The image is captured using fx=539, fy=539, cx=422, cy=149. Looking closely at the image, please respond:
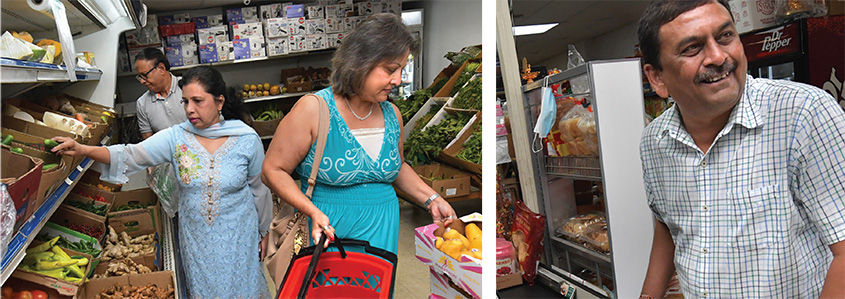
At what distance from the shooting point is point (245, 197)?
2.37 m

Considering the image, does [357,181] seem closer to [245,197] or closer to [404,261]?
[245,197]

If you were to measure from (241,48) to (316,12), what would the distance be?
98 cm

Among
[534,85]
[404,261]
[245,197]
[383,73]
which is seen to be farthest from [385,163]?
[404,261]

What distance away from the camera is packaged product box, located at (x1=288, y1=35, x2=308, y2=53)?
6344mm

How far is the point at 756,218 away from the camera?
1407 millimetres

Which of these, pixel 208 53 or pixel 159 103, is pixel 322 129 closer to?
pixel 159 103

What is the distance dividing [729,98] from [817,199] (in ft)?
1.04

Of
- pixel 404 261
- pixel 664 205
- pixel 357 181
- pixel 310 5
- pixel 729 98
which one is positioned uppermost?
pixel 310 5

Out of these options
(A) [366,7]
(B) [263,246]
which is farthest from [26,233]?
(A) [366,7]

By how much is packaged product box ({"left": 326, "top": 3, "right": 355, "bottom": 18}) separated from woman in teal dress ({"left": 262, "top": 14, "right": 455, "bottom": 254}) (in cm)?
486

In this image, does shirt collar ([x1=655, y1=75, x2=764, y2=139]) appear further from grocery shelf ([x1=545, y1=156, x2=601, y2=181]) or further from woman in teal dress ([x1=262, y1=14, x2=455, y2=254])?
grocery shelf ([x1=545, y1=156, x2=601, y2=181])

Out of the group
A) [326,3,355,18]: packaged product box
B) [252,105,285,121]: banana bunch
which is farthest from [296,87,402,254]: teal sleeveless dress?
[326,3,355,18]: packaged product box

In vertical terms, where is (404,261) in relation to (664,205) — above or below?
below

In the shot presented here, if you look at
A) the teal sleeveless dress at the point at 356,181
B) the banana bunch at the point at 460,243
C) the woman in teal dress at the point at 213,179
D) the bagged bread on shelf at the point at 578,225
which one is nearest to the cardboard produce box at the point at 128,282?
the woman in teal dress at the point at 213,179
